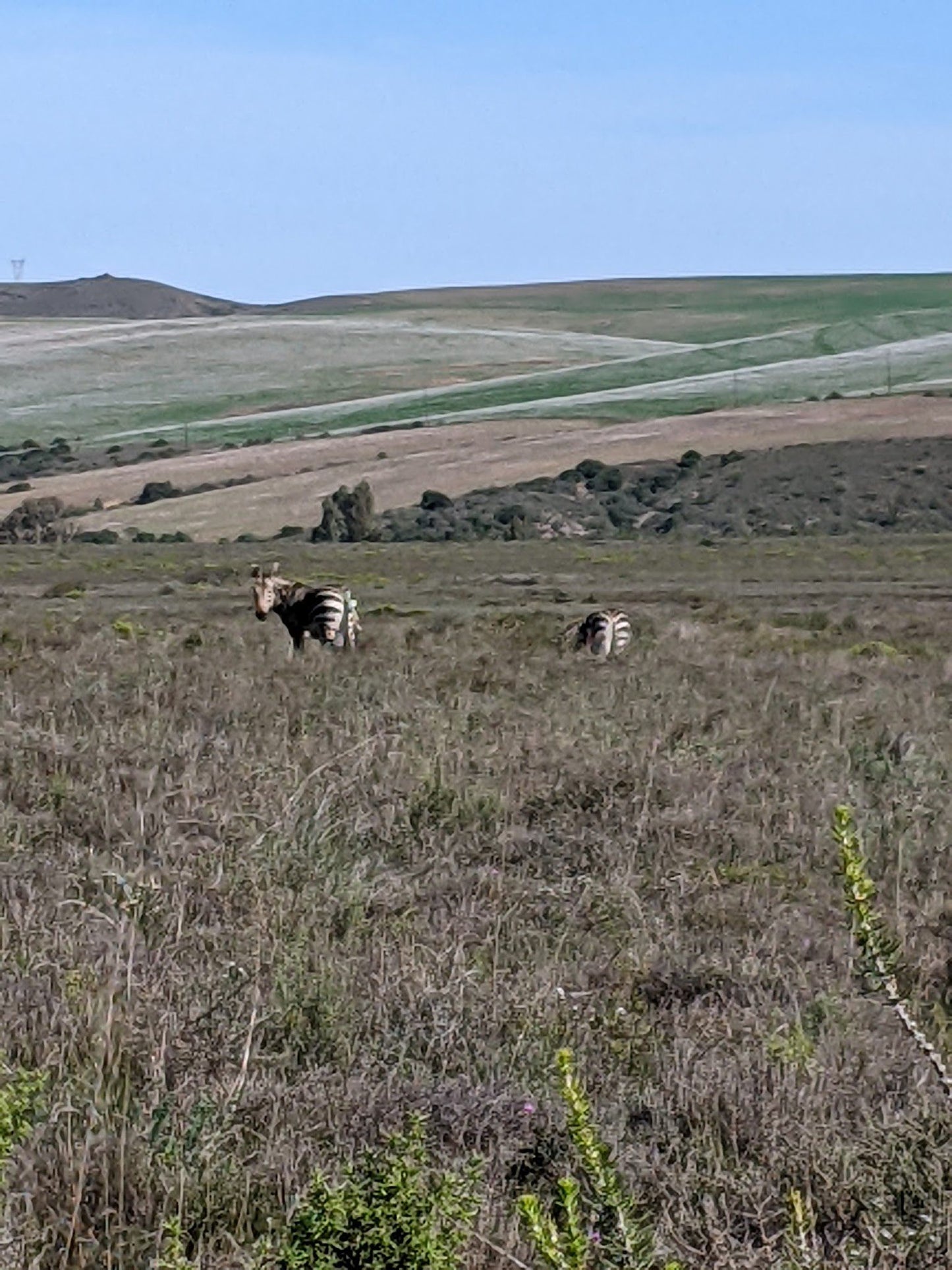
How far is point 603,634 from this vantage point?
68.5 ft

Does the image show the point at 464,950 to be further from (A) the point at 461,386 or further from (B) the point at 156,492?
(A) the point at 461,386

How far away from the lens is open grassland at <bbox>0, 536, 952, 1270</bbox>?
4.73 meters

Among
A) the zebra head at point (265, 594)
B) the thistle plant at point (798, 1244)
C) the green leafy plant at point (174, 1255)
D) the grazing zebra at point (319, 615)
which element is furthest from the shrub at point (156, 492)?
the thistle plant at point (798, 1244)

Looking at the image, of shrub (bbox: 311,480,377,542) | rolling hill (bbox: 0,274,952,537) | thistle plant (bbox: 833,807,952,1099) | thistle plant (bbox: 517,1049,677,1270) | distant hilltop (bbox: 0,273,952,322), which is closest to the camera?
thistle plant (bbox: 517,1049,677,1270)

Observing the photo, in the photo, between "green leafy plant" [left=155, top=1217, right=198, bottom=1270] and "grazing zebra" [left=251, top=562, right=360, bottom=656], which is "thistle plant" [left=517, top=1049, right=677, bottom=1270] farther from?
"grazing zebra" [left=251, top=562, right=360, bottom=656]

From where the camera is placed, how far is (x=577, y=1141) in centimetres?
320

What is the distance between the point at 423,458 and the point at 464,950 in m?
79.4

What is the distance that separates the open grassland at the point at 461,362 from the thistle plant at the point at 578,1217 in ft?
330

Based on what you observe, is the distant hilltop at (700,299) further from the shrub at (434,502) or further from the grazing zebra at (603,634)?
the grazing zebra at (603,634)

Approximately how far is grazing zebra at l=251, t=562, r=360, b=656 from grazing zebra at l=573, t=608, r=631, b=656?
7.07 feet

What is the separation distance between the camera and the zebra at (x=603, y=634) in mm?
20719

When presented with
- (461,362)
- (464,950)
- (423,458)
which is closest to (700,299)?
(461,362)

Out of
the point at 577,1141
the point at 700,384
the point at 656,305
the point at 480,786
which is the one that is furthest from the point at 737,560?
the point at 656,305

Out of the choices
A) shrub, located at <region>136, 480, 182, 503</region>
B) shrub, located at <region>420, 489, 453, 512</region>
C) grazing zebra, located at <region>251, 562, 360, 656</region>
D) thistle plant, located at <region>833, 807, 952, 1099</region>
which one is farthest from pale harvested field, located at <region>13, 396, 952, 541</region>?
thistle plant, located at <region>833, 807, 952, 1099</region>
